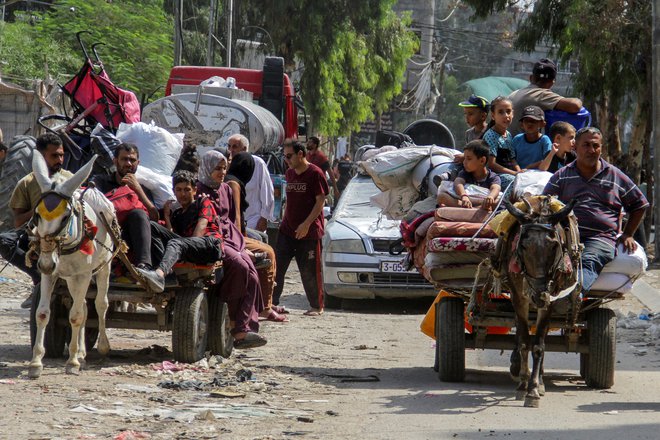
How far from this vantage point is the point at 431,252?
30.6ft

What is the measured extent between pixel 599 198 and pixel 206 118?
961 centimetres

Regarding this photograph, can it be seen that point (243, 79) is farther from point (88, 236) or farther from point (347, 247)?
point (88, 236)

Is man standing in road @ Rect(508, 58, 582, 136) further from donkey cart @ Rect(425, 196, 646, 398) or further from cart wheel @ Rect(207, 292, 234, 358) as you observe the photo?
cart wheel @ Rect(207, 292, 234, 358)

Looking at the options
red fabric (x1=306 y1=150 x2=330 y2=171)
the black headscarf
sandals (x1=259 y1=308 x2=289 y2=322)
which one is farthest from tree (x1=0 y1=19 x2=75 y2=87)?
the black headscarf

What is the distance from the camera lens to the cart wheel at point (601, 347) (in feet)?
30.3

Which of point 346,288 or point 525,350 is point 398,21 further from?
point 525,350

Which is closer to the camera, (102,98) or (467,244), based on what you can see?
(467,244)

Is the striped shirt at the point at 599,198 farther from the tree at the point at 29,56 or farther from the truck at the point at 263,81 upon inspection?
the tree at the point at 29,56

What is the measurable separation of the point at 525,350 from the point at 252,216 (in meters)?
6.00

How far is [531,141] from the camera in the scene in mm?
10578

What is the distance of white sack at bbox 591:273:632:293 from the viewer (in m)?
9.13

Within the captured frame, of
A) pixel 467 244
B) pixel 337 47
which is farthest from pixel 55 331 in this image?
pixel 337 47

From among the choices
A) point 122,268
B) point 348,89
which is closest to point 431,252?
point 122,268

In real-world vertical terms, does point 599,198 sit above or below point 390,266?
above
